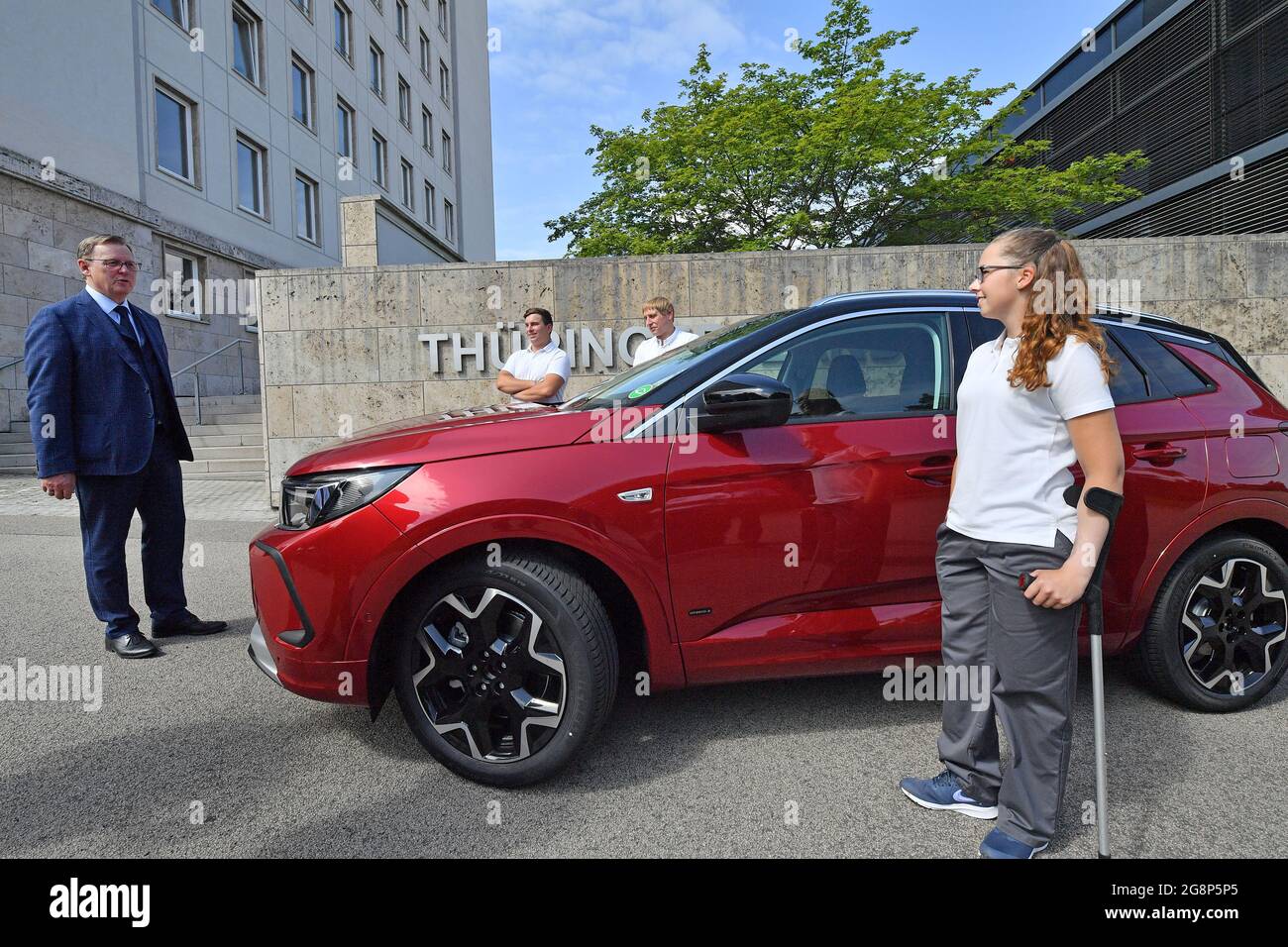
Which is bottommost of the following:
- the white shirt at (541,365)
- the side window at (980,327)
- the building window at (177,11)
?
the side window at (980,327)

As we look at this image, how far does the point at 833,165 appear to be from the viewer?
1794 centimetres

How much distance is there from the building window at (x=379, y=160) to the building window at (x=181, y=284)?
11.0m

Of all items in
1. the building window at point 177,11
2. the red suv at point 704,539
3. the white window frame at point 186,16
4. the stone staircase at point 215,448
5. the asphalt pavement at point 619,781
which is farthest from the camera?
the white window frame at point 186,16

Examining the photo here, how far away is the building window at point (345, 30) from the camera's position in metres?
24.5

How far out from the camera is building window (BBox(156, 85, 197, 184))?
16109 millimetres

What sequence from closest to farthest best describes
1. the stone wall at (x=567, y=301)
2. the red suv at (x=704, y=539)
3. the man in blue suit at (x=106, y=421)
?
1. the red suv at (x=704, y=539)
2. the man in blue suit at (x=106, y=421)
3. the stone wall at (x=567, y=301)

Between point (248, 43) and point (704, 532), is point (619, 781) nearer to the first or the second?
point (704, 532)

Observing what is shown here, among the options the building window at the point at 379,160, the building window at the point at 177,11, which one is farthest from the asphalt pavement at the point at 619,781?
the building window at the point at 379,160

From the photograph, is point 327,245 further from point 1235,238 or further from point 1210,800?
point 1210,800

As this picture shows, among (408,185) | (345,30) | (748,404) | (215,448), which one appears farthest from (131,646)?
(408,185)

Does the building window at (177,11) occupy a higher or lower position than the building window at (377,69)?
lower

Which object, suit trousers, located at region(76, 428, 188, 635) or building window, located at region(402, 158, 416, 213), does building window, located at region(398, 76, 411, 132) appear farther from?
suit trousers, located at region(76, 428, 188, 635)

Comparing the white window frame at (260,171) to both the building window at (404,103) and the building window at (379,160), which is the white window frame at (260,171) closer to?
the building window at (379,160)

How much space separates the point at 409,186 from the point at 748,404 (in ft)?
104
